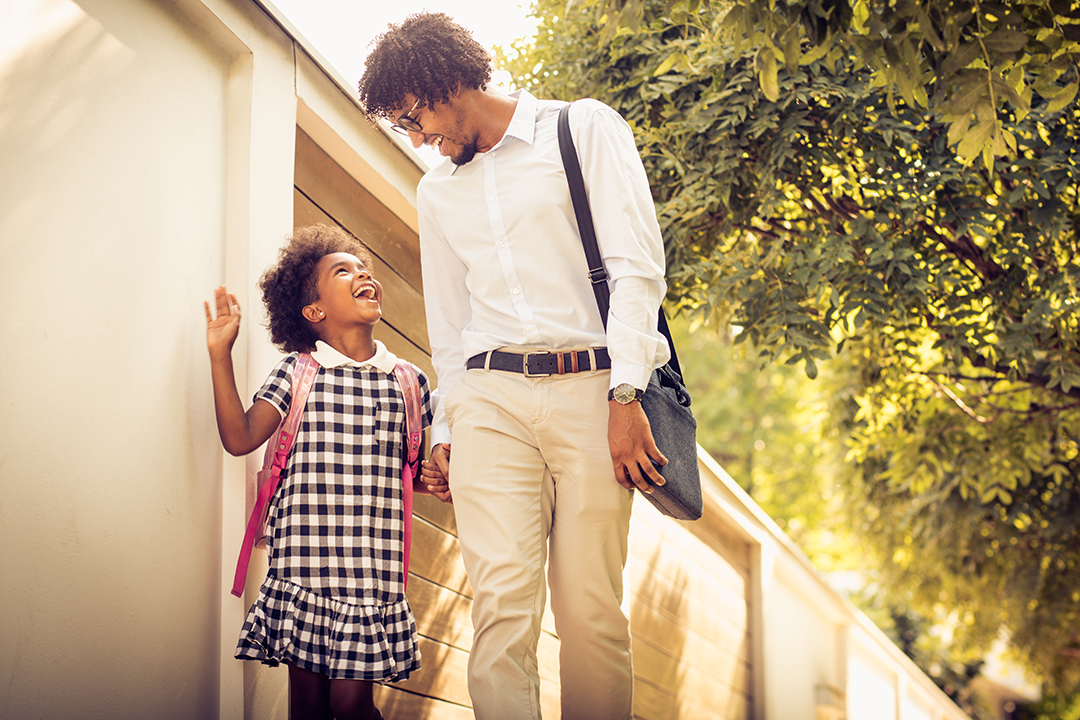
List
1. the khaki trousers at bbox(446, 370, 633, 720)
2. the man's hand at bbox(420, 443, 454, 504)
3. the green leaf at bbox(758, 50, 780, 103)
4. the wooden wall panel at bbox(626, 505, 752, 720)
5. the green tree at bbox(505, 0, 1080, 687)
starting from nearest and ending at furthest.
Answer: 1. the green leaf at bbox(758, 50, 780, 103)
2. the khaki trousers at bbox(446, 370, 633, 720)
3. the man's hand at bbox(420, 443, 454, 504)
4. the green tree at bbox(505, 0, 1080, 687)
5. the wooden wall panel at bbox(626, 505, 752, 720)

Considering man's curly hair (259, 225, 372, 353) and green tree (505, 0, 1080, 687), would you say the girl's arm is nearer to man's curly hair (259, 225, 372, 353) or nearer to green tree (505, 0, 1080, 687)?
man's curly hair (259, 225, 372, 353)

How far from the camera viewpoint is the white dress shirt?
7.34ft

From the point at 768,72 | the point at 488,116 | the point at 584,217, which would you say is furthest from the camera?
the point at 488,116

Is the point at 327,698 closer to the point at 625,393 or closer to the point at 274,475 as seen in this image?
the point at 274,475

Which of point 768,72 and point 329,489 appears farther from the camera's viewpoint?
point 329,489

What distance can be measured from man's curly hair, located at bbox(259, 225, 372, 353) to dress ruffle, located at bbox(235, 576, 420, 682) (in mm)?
700

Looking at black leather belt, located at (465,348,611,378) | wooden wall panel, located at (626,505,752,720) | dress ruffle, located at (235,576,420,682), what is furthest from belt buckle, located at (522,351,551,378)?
wooden wall panel, located at (626,505,752,720)

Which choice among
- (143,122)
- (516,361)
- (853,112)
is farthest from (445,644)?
(853,112)

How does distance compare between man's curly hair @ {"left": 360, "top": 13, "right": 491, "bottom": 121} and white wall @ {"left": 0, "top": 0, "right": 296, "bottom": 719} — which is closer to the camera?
white wall @ {"left": 0, "top": 0, "right": 296, "bottom": 719}

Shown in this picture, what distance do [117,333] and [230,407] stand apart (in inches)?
12.8

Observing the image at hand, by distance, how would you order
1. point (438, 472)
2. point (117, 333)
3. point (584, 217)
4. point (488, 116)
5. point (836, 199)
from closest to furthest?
point (117, 333), point (584, 217), point (488, 116), point (438, 472), point (836, 199)

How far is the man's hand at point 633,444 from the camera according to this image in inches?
85.4

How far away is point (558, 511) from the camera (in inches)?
90.6

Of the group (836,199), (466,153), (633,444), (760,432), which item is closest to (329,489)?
(633,444)
